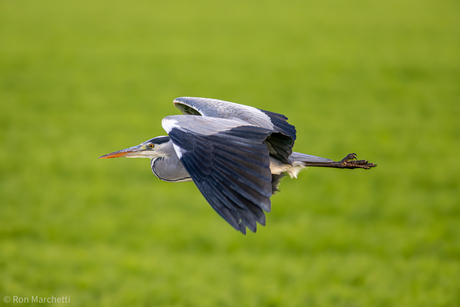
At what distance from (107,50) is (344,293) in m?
12.6

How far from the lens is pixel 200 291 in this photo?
6.72 m

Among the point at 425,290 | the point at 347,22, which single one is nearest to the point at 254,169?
the point at 425,290

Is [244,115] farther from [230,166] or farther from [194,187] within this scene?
[194,187]

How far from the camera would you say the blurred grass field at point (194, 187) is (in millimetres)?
6957

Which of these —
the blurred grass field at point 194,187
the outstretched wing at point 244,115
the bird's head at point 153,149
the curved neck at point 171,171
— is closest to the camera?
the curved neck at point 171,171

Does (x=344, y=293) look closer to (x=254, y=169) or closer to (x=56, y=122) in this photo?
(x=254, y=169)

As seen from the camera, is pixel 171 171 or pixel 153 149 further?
pixel 153 149

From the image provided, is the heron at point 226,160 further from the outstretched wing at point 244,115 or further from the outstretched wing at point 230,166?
the outstretched wing at point 244,115

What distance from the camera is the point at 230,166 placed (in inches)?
88.9

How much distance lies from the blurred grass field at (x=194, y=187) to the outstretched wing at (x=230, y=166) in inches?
185

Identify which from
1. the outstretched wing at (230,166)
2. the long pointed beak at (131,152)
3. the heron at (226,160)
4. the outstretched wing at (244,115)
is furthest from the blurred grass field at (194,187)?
the outstretched wing at (230,166)

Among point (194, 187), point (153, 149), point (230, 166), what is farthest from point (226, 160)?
point (194, 187)

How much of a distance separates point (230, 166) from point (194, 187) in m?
7.60

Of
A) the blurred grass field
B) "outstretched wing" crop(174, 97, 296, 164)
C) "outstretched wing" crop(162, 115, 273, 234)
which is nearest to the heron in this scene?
"outstretched wing" crop(162, 115, 273, 234)
